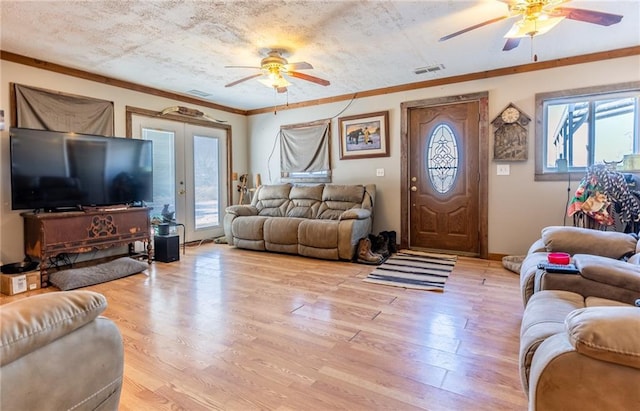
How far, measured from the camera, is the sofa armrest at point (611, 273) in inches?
63.9

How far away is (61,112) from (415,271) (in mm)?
4431

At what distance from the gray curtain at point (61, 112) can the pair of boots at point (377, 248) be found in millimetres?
3564

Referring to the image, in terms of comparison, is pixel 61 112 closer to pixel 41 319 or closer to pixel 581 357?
pixel 41 319

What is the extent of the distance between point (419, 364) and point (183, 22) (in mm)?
3128

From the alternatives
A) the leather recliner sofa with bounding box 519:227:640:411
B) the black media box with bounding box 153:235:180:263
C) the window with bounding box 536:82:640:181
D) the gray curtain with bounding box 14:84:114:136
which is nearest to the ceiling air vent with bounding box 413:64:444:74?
the window with bounding box 536:82:640:181

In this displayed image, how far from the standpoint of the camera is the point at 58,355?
3.04 feet

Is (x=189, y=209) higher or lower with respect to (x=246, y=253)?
higher

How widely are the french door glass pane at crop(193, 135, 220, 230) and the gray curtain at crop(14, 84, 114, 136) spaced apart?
1.44 metres

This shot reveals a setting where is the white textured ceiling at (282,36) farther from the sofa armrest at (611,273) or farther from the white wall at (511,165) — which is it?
the sofa armrest at (611,273)

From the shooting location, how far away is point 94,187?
384 centimetres

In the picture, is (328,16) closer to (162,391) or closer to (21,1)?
(21,1)

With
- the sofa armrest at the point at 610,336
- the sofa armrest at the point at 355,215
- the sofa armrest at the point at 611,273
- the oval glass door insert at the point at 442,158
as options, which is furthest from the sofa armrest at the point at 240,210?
the sofa armrest at the point at 610,336

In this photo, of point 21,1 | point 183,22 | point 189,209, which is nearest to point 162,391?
point 183,22

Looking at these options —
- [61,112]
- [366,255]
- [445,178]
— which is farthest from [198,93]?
[445,178]
